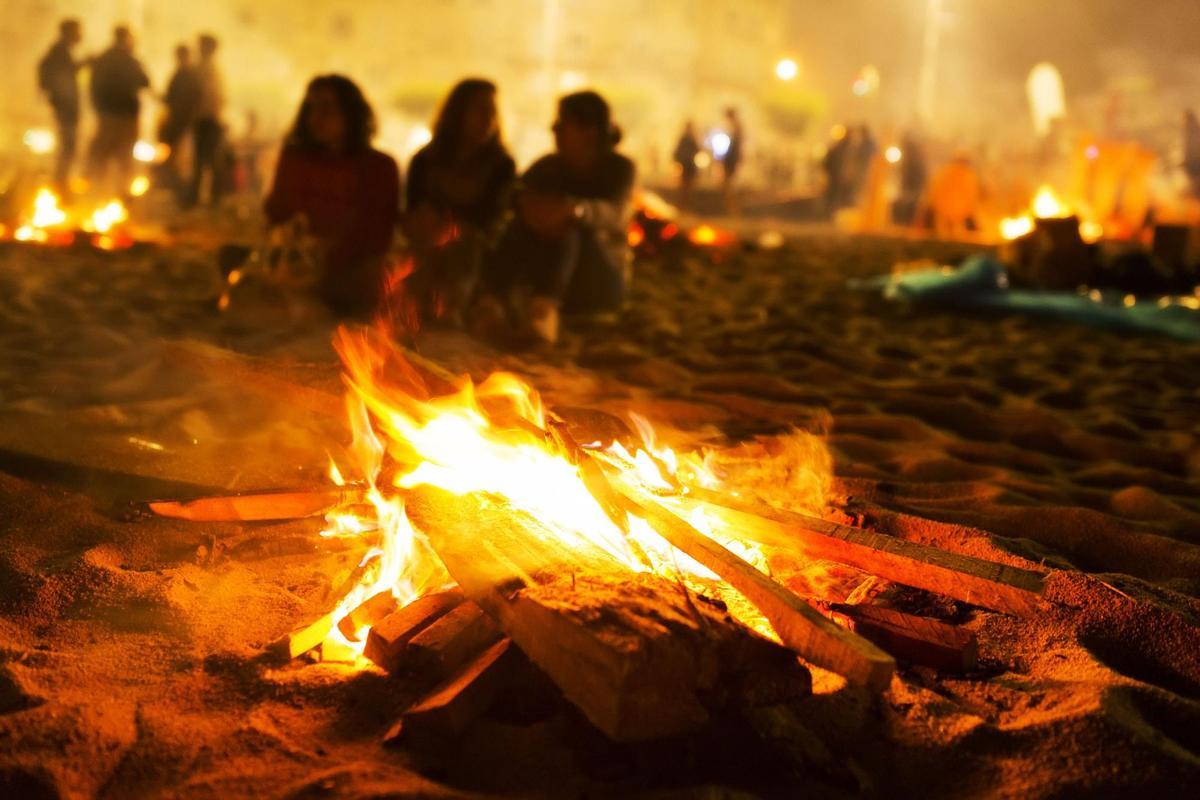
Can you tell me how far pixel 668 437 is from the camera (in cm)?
358

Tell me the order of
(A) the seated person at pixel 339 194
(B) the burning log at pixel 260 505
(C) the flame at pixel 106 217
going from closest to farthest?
(B) the burning log at pixel 260 505
(A) the seated person at pixel 339 194
(C) the flame at pixel 106 217

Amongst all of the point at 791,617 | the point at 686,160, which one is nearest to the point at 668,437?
the point at 791,617

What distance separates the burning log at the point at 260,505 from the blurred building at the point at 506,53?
3116cm

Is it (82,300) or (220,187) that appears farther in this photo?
(220,187)

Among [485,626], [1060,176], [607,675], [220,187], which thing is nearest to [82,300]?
[485,626]

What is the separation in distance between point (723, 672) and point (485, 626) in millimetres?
512

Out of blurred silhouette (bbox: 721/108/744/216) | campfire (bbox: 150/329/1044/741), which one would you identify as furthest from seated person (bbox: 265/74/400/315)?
blurred silhouette (bbox: 721/108/744/216)

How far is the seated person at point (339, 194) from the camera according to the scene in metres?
5.31

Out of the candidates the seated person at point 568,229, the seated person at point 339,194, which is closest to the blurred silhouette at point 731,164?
the seated person at point 568,229

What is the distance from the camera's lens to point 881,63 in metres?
51.2

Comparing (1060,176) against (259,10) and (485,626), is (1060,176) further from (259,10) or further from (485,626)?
(259,10)

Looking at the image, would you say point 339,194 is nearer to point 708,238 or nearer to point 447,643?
point 447,643

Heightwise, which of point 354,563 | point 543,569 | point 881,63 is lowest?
point 354,563

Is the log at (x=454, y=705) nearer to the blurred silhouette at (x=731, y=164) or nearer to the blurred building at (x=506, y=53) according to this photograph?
the blurred silhouette at (x=731, y=164)
